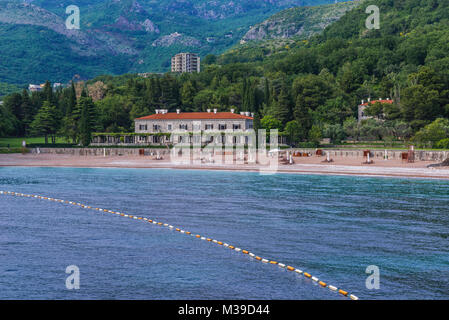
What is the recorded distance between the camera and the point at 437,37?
563 feet

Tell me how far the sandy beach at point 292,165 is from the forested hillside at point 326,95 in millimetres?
19044

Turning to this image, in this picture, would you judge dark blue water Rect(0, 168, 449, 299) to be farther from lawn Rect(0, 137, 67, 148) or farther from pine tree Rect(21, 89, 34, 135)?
pine tree Rect(21, 89, 34, 135)

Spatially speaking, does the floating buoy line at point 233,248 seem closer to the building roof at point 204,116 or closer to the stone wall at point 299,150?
the stone wall at point 299,150

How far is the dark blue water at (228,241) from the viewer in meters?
18.2

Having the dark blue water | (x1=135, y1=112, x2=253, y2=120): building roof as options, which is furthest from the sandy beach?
(x1=135, y1=112, x2=253, y2=120): building roof

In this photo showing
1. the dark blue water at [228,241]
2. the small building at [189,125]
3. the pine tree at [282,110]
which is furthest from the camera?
the pine tree at [282,110]

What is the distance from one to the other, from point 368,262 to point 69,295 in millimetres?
11367

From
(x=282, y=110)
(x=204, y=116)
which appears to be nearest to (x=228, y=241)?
(x=204, y=116)

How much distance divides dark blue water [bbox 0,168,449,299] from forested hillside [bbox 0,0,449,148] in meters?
51.9

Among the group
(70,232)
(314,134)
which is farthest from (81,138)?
(70,232)

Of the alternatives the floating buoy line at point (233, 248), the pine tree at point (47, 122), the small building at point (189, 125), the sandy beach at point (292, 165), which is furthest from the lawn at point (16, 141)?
the floating buoy line at point (233, 248)
